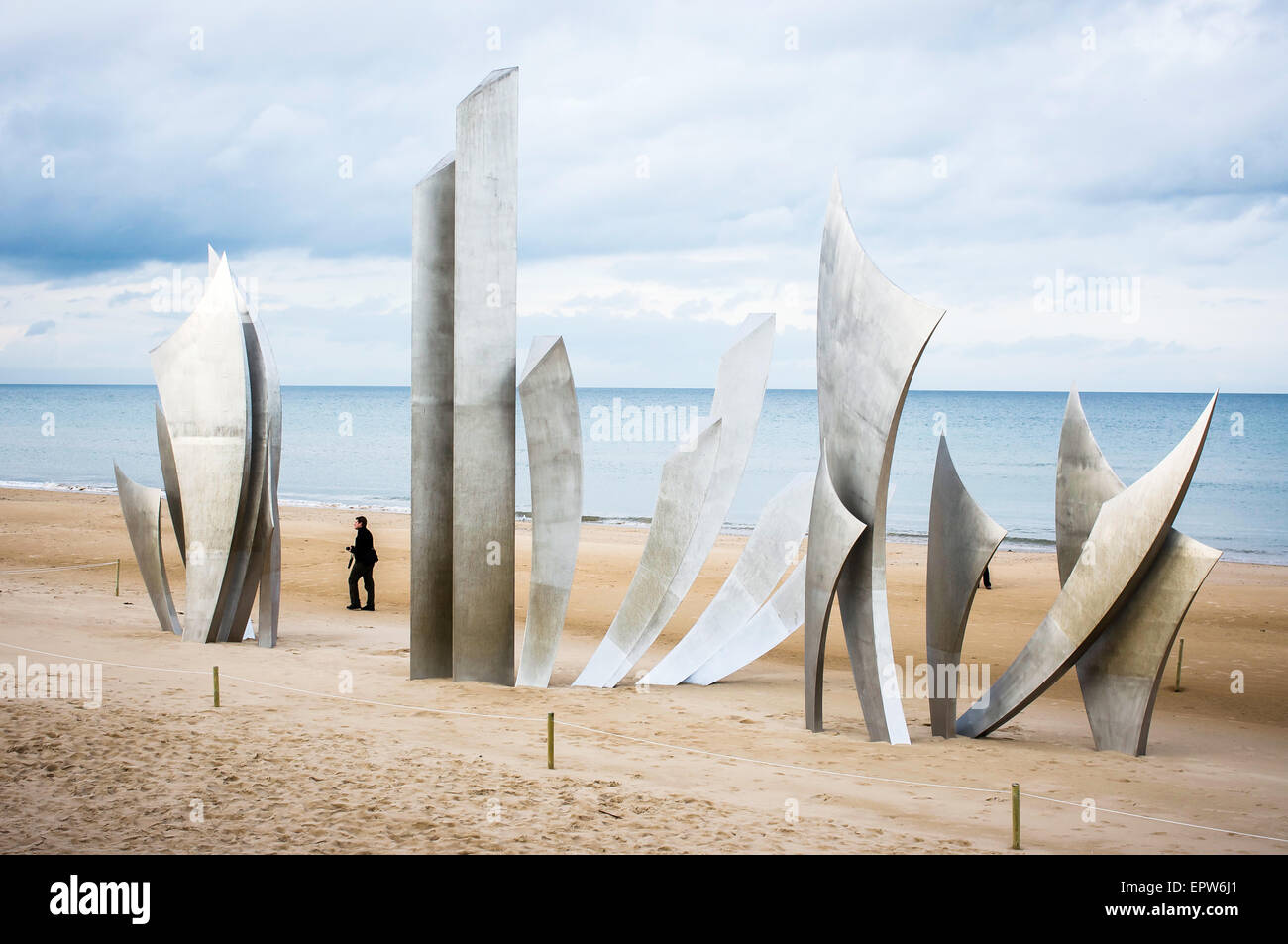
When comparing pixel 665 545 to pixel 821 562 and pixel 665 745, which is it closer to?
pixel 821 562

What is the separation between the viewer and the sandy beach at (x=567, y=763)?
19.4 ft

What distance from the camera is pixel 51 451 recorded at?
52906 mm

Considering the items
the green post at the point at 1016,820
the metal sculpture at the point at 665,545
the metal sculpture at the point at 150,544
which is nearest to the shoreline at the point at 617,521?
the metal sculpture at the point at 665,545

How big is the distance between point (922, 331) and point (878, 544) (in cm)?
174

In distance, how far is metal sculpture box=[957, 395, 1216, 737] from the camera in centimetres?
773

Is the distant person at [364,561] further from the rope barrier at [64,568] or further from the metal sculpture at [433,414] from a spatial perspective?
the rope barrier at [64,568]

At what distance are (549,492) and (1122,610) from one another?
502cm

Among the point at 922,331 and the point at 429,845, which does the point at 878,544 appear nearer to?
the point at 922,331

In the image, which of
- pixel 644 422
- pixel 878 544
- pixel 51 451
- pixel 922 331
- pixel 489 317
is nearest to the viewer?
pixel 922 331

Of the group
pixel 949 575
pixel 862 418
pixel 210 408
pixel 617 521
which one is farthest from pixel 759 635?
pixel 617 521

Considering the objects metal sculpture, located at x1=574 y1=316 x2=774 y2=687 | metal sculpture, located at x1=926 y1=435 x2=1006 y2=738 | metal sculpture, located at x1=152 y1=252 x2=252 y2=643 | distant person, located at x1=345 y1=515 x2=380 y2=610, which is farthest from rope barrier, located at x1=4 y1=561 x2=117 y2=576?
metal sculpture, located at x1=926 y1=435 x2=1006 y2=738

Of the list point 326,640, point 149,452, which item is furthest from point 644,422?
point 326,640

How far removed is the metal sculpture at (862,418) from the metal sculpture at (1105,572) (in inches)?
42.6

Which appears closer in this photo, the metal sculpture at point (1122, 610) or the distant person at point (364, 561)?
the metal sculpture at point (1122, 610)
